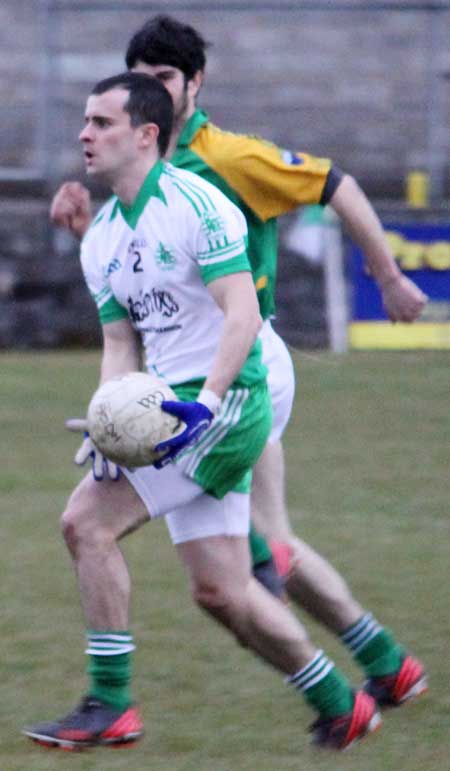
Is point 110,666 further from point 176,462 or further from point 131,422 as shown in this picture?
point 131,422

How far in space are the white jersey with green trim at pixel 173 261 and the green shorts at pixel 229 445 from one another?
0.07 metres

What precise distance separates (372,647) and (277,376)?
838 millimetres

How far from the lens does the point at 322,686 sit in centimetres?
449

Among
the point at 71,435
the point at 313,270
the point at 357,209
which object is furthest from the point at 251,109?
the point at 357,209

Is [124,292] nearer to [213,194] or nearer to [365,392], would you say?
[213,194]

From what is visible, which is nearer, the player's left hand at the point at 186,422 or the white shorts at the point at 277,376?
the player's left hand at the point at 186,422

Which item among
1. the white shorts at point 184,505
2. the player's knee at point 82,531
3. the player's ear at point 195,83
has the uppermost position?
the player's ear at point 195,83

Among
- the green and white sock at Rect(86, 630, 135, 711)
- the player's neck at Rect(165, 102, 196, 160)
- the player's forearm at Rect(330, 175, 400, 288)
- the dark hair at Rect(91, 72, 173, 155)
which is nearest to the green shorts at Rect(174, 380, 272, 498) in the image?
the green and white sock at Rect(86, 630, 135, 711)

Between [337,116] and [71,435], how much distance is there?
6.44 m

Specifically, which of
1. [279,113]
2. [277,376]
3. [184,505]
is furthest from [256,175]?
[279,113]

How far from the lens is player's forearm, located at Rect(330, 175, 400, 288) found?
5.12 metres

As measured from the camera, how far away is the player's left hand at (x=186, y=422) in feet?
13.6

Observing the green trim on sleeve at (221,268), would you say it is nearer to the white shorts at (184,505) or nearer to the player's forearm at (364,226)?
the white shorts at (184,505)

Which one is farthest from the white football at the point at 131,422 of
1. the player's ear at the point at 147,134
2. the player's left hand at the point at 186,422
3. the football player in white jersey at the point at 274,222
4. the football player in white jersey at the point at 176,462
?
the football player in white jersey at the point at 274,222
